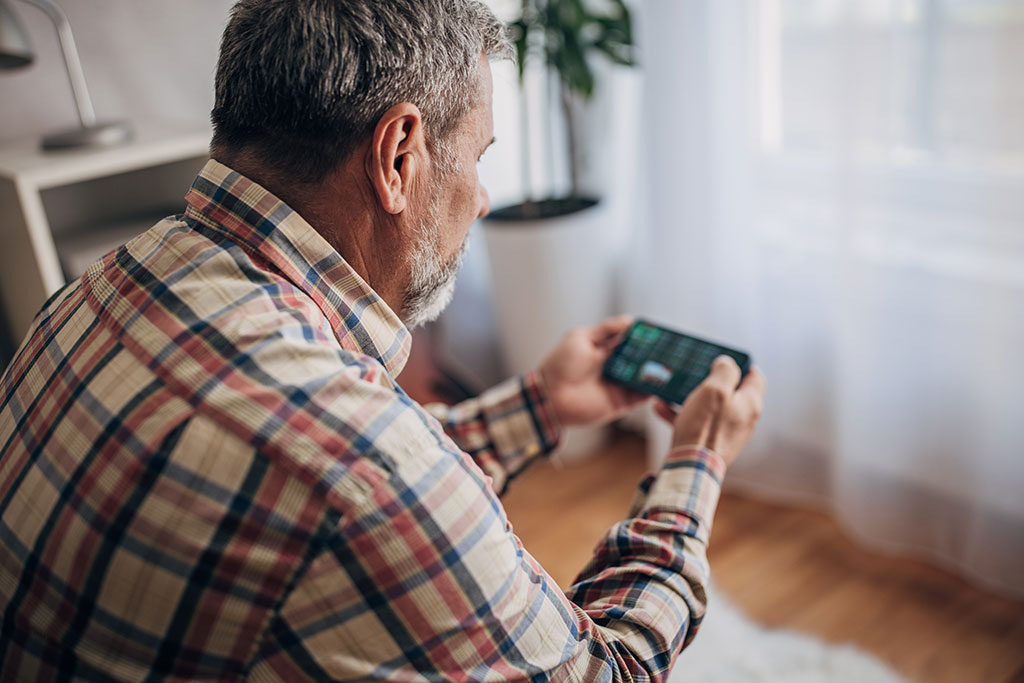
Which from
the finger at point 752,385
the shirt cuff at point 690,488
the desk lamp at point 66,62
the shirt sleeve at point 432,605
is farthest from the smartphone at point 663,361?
the desk lamp at point 66,62

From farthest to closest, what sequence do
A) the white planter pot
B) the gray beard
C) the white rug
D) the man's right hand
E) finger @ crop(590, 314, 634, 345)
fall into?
the white planter pot
the white rug
finger @ crop(590, 314, 634, 345)
the man's right hand
the gray beard

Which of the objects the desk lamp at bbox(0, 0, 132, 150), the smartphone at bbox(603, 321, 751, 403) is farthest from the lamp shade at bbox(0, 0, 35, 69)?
the smartphone at bbox(603, 321, 751, 403)

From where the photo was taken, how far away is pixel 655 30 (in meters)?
1.62

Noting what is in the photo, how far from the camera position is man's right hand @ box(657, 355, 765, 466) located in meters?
0.88

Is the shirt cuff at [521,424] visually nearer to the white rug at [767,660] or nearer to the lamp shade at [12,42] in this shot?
the white rug at [767,660]

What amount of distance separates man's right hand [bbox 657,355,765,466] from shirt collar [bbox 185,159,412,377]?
1.17 ft

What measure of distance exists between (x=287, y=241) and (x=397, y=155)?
110mm

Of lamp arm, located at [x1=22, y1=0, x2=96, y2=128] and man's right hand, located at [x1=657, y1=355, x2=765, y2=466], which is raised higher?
lamp arm, located at [x1=22, y1=0, x2=96, y2=128]

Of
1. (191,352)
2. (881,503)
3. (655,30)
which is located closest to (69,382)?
(191,352)

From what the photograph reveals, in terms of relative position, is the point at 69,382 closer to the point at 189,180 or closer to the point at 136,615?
the point at 136,615

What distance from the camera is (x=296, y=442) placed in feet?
1.78

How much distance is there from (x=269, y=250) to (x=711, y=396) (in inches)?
18.1

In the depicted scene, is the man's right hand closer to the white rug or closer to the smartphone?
the smartphone

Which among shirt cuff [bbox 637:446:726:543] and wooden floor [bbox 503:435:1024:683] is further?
wooden floor [bbox 503:435:1024:683]
